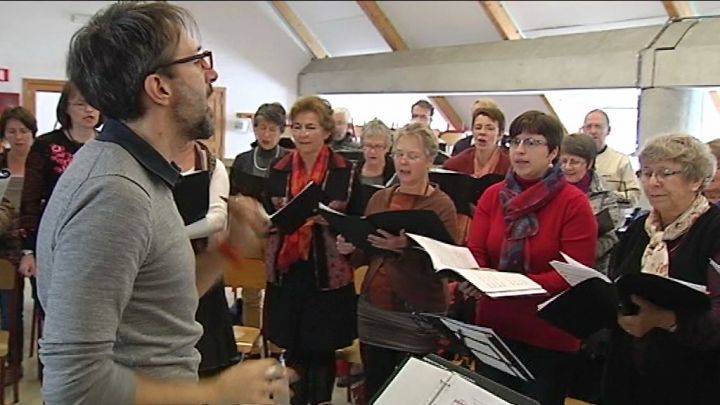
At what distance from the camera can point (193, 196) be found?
223cm

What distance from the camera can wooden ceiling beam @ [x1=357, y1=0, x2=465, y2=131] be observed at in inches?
305

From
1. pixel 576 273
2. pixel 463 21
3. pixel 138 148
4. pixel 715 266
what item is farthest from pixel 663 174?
pixel 463 21

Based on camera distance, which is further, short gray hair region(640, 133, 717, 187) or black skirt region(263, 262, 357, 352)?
black skirt region(263, 262, 357, 352)

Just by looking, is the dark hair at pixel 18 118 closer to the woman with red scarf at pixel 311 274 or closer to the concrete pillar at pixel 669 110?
the woman with red scarf at pixel 311 274

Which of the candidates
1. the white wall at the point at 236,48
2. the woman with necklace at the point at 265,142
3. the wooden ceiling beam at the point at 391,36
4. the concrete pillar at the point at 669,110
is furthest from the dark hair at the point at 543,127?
the white wall at the point at 236,48

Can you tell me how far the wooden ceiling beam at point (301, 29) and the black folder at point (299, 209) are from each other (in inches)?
268

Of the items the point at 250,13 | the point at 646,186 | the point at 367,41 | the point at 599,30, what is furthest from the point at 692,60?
the point at 250,13

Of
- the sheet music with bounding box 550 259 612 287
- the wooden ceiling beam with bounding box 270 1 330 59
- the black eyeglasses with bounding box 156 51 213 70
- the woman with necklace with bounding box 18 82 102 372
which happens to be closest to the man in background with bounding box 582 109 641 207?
the sheet music with bounding box 550 259 612 287

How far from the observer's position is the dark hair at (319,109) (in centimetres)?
280

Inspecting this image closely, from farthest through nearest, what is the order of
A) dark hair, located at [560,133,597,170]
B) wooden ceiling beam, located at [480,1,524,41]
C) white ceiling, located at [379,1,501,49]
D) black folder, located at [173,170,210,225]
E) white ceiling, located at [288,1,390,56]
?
1. white ceiling, located at [288,1,390,56]
2. white ceiling, located at [379,1,501,49]
3. wooden ceiling beam, located at [480,1,524,41]
4. dark hair, located at [560,133,597,170]
5. black folder, located at [173,170,210,225]

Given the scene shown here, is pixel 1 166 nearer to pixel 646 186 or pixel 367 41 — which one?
pixel 646 186

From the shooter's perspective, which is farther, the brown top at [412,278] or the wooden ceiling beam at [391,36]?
the wooden ceiling beam at [391,36]

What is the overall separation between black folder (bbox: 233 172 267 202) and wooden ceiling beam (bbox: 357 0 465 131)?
16.2 feet

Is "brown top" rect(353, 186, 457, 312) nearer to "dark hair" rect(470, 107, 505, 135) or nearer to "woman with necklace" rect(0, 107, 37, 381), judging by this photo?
"dark hair" rect(470, 107, 505, 135)
